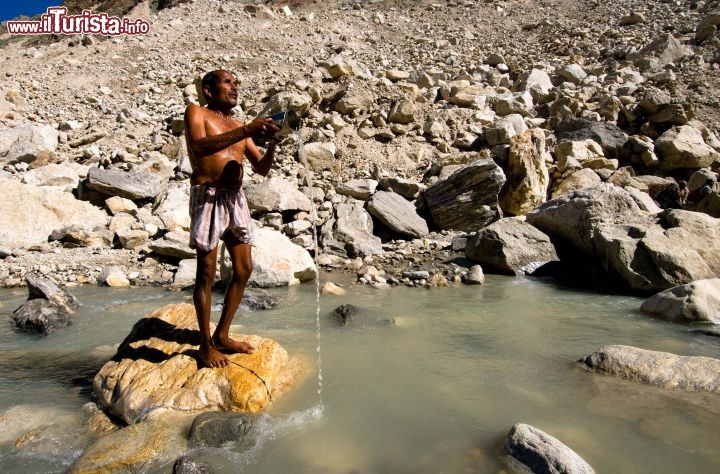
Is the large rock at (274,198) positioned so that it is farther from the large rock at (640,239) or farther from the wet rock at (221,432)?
the wet rock at (221,432)

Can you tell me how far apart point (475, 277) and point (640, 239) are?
2391mm

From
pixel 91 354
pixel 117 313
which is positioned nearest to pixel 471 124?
pixel 117 313

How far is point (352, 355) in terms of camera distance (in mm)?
4199

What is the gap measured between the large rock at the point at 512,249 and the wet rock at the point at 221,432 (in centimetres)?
601

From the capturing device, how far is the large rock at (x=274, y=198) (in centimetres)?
991

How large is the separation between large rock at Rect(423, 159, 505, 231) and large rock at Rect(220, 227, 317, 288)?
12.3 feet

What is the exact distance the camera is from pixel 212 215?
10.3 ft

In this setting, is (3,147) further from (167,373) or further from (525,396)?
(525,396)

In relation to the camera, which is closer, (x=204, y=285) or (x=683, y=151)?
Answer: (x=204, y=285)

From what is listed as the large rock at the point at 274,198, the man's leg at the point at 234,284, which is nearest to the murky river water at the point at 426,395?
the man's leg at the point at 234,284

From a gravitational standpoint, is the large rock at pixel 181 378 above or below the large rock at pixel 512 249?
below

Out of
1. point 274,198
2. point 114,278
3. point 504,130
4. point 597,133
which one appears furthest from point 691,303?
point 597,133

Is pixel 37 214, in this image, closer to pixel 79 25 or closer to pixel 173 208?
pixel 173 208

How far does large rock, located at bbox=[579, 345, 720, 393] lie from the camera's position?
11.0ft
